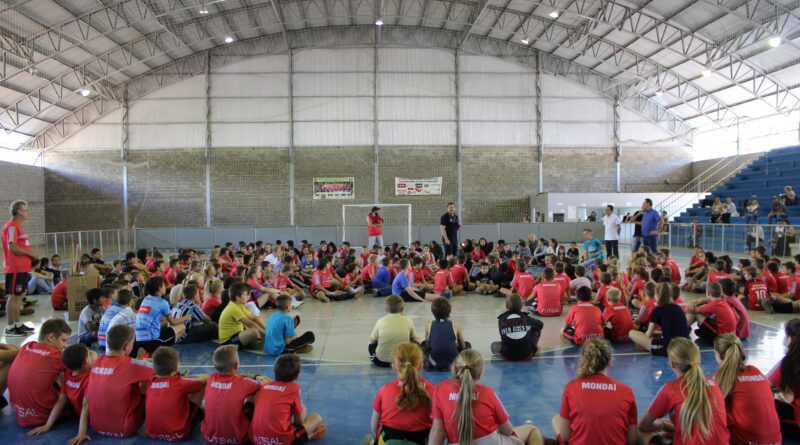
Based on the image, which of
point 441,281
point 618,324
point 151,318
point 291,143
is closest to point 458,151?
point 291,143

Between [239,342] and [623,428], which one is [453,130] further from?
[623,428]

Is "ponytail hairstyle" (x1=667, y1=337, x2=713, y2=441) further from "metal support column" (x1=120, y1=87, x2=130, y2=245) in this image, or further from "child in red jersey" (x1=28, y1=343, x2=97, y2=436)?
"metal support column" (x1=120, y1=87, x2=130, y2=245)

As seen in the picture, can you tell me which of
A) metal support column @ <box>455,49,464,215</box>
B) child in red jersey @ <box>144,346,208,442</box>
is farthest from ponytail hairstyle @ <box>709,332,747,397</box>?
metal support column @ <box>455,49,464,215</box>

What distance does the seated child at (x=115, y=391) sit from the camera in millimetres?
4469

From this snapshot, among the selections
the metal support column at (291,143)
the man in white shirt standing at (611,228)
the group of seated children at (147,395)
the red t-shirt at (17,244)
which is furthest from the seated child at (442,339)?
the metal support column at (291,143)

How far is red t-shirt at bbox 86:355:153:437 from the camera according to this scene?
4.46m

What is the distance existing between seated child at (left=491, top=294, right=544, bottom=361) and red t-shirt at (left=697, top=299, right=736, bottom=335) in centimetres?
250

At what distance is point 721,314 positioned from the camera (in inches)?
281

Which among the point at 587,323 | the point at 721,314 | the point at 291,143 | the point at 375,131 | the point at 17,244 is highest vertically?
the point at 375,131

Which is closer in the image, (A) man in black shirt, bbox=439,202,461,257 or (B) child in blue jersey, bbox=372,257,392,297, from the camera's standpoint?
(B) child in blue jersey, bbox=372,257,392,297

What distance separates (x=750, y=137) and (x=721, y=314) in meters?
27.7

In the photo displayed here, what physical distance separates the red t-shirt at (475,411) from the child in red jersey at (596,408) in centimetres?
51

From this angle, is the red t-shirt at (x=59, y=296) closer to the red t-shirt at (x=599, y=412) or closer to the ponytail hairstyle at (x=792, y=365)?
the red t-shirt at (x=599, y=412)

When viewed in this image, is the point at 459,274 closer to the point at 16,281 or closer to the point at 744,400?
the point at 16,281
